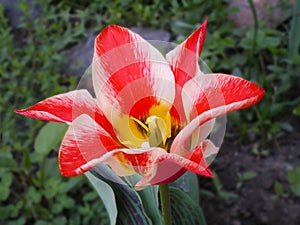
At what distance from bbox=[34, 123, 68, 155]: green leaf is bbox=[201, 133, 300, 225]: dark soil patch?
45cm

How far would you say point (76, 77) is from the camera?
6.54 feet

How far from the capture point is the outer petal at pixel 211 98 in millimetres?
584

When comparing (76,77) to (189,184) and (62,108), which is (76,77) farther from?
(62,108)

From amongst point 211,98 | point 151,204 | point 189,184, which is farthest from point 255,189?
point 211,98

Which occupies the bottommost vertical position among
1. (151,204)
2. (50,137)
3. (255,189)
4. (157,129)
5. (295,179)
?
(255,189)

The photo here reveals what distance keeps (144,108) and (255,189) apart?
91 centimetres

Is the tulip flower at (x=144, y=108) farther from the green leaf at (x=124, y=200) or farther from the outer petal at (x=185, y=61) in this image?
the green leaf at (x=124, y=200)

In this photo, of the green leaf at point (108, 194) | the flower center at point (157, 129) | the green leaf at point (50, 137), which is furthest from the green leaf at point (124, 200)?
the green leaf at point (50, 137)

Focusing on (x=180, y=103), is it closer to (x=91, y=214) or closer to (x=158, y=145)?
(x=158, y=145)

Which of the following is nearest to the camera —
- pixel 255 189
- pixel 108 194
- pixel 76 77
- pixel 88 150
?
pixel 88 150

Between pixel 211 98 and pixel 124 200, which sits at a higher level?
pixel 211 98

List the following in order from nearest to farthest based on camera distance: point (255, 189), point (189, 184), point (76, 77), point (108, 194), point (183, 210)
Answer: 1. point (108, 194)
2. point (183, 210)
3. point (189, 184)
4. point (255, 189)
5. point (76, 77)

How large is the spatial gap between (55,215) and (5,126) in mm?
414

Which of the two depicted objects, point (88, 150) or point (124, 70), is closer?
point (88, 150)
